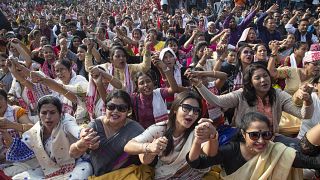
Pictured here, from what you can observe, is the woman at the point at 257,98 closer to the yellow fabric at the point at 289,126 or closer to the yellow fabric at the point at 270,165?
the yellow fabric at the point at 289,126

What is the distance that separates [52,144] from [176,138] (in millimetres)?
1013

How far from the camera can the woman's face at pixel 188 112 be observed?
111 inches

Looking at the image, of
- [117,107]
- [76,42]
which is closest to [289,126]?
[117,107]

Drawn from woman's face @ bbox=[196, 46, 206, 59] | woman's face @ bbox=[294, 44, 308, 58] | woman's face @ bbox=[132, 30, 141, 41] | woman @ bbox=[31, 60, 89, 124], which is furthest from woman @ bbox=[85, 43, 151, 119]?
woman's face @ bbox=[132, 30, 141, 41]

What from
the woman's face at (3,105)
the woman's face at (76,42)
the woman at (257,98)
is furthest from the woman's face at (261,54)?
the woman's face at (76,42)

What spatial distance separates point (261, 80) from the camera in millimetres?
3297

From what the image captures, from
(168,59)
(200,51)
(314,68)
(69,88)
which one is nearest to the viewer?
(314,68)

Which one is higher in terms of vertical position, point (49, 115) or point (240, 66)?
point (240, 66)

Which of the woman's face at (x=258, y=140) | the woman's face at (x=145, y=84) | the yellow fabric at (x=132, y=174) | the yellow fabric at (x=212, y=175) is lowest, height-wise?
the yellow fabric at (x=212, y=175)

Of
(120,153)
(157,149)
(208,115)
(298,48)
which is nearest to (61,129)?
(120,153)

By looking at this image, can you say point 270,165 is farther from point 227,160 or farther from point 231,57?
point 231,57

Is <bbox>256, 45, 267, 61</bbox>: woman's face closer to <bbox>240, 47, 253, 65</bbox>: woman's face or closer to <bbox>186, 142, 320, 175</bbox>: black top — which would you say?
<bbox>240, 47, 253, 65</bbox>: woman's face

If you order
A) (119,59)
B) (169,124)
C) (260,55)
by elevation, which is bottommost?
(169,124)

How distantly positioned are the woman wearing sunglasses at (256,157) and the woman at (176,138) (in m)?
0.29
